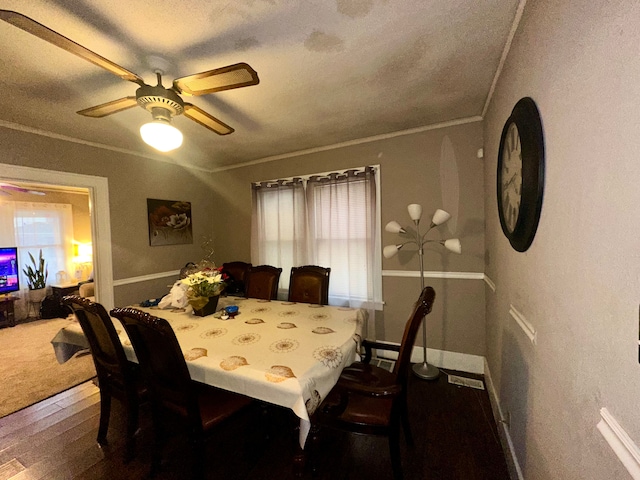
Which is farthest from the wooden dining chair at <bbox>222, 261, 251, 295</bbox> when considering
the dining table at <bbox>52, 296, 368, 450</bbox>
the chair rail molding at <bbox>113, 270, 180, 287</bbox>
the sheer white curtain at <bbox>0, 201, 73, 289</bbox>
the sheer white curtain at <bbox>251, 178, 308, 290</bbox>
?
the sheer white curtain at <bbox>0, 201, 73, 289</bbox>

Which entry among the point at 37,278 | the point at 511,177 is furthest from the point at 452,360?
the point at 37,278

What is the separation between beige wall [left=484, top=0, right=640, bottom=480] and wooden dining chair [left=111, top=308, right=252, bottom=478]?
1.44m

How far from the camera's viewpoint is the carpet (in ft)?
7.78

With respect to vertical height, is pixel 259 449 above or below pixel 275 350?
below

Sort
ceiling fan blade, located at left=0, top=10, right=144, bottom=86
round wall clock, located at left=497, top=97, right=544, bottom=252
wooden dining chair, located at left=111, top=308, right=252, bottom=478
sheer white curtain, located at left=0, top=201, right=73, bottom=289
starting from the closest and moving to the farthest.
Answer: ceiling fan blade, located at left=0, top=10, right=144, bottom=86
round wall clock, located at left=497, top=97, right=544, bottom=252
wooden dining chair, located at left=111, top=308, right=252, bottom=478
sheer white curtain, located at left=0, top=201, right=73, bottom=289

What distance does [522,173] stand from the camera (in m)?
1.22

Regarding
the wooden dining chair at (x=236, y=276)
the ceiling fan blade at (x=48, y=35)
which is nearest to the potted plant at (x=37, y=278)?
the wooden dining chair at (x=236, y=276)

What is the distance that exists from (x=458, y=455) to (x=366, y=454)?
567 millimetres

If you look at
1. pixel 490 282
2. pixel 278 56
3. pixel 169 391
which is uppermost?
pixel 278 56

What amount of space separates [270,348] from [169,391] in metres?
0.56

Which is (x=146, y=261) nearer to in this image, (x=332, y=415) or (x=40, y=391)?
(x=40, y=391)

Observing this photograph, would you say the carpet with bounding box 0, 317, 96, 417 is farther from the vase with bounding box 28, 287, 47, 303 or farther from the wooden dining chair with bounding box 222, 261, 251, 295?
the wooden dining chair with bounding box 222, 261, 251, 295

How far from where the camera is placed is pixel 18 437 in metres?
1.88

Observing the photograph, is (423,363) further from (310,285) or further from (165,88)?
(165,88)
